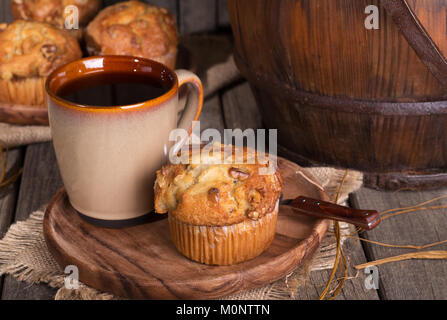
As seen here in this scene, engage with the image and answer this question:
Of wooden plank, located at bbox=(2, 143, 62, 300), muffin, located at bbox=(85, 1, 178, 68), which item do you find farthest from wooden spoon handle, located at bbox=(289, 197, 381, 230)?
muffin, located at bbox=(85, 1, 178, 68)

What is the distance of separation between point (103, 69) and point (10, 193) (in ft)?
1.52

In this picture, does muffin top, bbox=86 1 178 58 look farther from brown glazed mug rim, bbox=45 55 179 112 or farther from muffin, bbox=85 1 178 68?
brown glazed mug rim, bbox=45 55 179 112

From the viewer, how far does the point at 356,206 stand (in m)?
1.38

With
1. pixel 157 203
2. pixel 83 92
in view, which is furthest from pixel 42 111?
pixel 157 203

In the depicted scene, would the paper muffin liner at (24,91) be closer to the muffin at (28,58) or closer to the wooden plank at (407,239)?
the muffin at (28,58)

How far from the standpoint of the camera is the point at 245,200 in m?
1.02

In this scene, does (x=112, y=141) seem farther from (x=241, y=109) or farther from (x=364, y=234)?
(x=241, y=109)

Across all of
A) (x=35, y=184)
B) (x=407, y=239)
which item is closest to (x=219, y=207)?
(x=407, y=239)

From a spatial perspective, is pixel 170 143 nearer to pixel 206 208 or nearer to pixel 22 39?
pixel 206 208

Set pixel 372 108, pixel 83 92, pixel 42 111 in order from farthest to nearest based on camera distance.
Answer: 1. pixel 42 111
2. pixel 372 108
3. pixel 83 92

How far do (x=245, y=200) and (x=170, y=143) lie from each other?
8.4 inches

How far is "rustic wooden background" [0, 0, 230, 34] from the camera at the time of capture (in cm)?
227

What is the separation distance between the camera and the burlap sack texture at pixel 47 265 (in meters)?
1.03

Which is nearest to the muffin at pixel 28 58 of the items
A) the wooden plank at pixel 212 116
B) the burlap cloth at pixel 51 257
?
the burlap cloth at pixel 51 257
